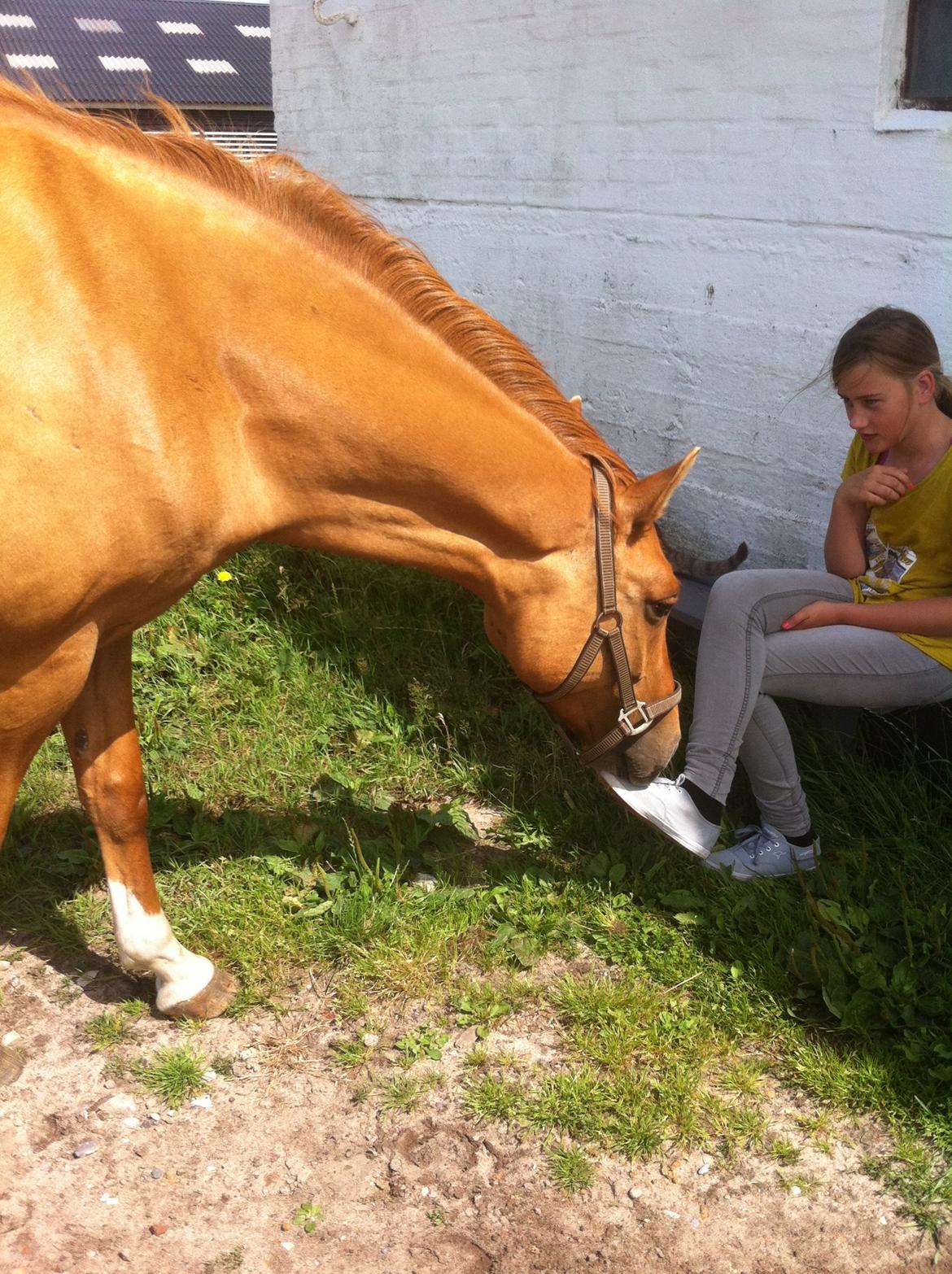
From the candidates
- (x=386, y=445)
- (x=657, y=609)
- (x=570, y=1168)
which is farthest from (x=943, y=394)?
(x=570, y=1168)

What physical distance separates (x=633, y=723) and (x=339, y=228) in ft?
4.53

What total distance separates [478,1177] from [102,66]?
40.1 feet

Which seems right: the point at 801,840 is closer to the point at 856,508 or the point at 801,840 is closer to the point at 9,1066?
the point at 856,508

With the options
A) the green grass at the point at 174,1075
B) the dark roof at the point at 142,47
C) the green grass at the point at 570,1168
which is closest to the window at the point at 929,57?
the green grass at the point at 570,1168

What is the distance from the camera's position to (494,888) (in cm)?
335

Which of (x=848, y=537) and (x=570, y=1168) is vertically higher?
(x=848, y=537)

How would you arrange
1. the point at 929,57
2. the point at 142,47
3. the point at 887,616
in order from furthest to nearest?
the point at 142,47, the point at 929,57, the point at 887,616

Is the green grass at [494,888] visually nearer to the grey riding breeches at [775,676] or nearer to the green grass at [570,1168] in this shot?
the green grass at [570,1168]

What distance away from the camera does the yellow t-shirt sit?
3.05m

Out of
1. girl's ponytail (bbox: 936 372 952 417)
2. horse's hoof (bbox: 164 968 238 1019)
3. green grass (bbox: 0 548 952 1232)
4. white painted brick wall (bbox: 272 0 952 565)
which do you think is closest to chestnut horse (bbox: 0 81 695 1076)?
horse's hoof (bbox: 164 968 238 1019)

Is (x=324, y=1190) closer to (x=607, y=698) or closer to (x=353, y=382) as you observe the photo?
(x=607, y=698)

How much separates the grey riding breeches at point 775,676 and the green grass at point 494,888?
30cm

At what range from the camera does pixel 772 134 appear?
4039 millimetres

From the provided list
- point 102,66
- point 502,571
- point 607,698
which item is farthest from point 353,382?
point 102,66
